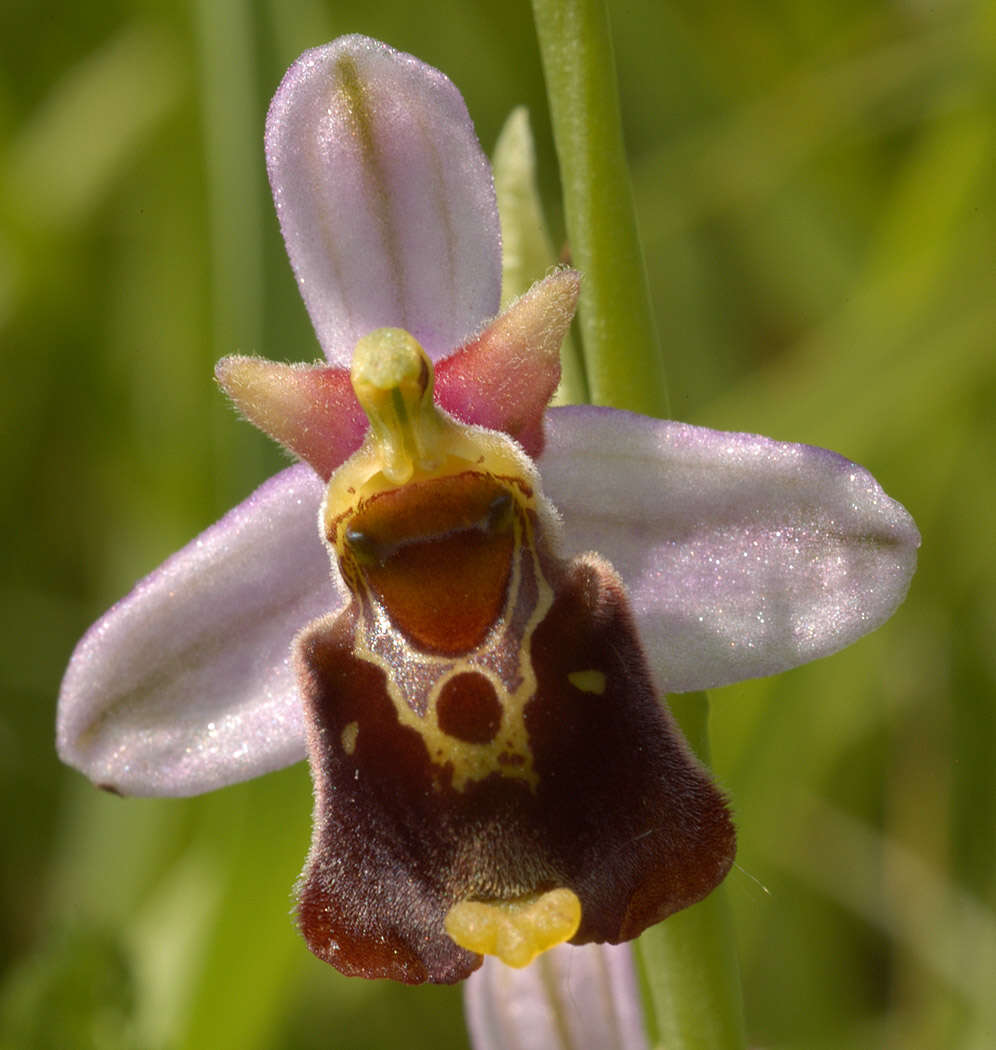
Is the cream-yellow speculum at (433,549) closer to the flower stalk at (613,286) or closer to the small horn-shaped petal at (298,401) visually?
the small horn-shaped petal at (298,401)

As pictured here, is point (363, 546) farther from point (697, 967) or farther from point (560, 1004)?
point (560, 1004)

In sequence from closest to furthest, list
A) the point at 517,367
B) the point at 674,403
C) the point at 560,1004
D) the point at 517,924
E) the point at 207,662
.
→ the point at 517,924, the point at 517,367, the point at 207,662, the point at 560,1004, the point at 674,403

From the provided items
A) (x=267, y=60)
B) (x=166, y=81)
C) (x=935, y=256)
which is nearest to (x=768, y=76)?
(x=935, y=256)

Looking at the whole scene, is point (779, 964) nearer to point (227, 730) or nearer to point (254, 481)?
point (254, 481)

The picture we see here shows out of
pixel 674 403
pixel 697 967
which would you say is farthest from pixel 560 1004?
pixel 674 403

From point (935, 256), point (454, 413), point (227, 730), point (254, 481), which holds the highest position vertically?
point (454, 413)

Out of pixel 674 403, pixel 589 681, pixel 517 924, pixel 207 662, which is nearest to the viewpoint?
pixel 517 924

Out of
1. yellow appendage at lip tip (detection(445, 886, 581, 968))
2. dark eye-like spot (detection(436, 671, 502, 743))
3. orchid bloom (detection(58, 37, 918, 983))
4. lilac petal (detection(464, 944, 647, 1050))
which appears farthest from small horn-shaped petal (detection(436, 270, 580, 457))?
lilac petal (detection(464, 944, 647, 1050))
